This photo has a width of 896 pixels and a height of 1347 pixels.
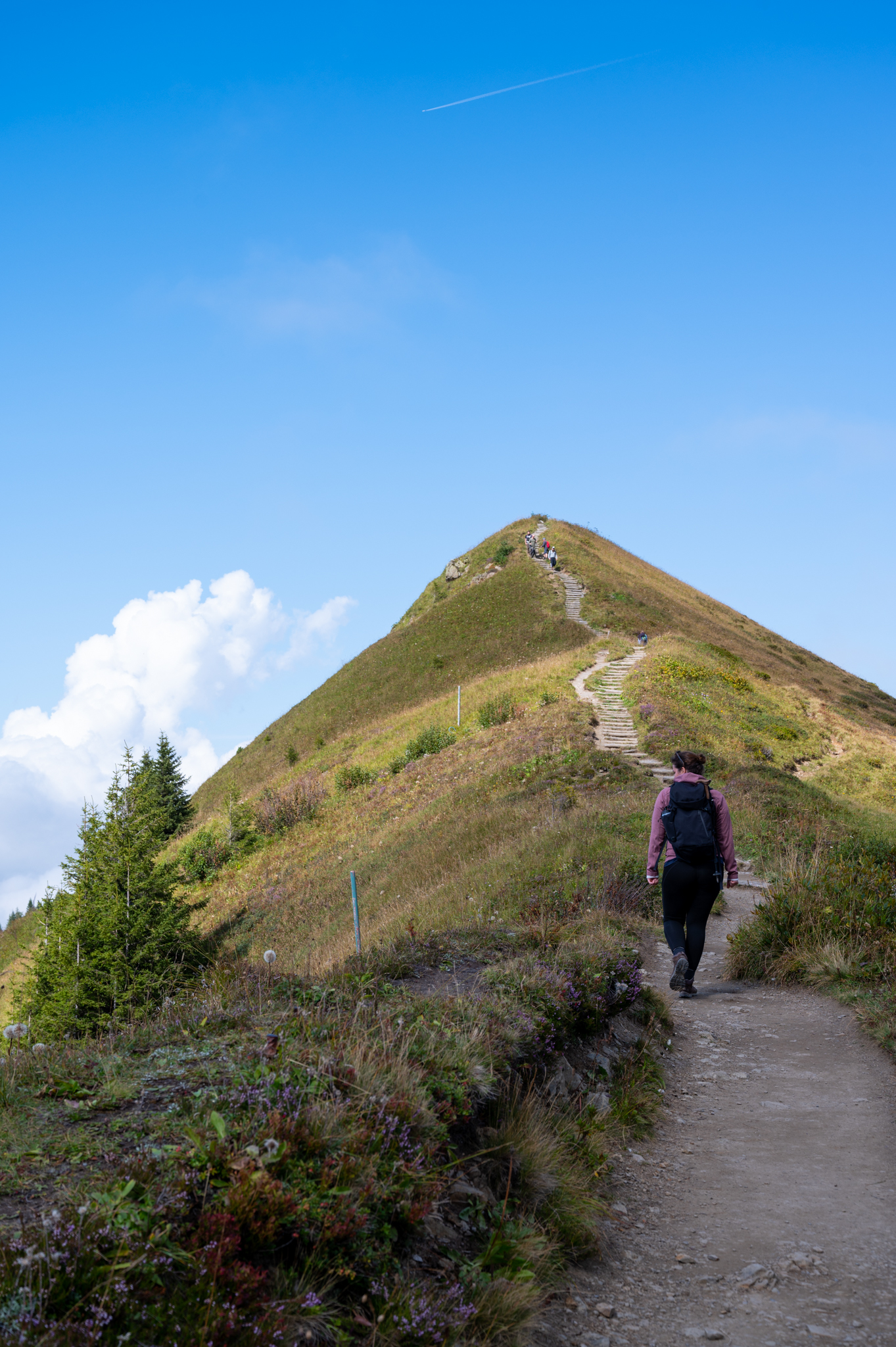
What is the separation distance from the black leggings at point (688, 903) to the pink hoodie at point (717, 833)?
0.14 meters

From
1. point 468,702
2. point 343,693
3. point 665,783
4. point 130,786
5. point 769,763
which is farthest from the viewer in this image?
point 343,693

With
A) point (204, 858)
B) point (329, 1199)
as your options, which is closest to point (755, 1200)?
point (329, 1199)

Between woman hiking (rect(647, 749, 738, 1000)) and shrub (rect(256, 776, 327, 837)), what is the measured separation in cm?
2476

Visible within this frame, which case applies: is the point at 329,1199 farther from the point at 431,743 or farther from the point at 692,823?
the point at 431,743

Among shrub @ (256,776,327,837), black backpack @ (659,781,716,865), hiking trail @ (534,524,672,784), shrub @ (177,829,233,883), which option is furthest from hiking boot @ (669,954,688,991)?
shrub @ (177,829,233,883)

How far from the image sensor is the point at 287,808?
3347 centimetres

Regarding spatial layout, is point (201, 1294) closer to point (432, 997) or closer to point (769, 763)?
point (432, 997)

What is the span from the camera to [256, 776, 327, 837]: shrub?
107 feet

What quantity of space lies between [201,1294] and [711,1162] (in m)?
3.55

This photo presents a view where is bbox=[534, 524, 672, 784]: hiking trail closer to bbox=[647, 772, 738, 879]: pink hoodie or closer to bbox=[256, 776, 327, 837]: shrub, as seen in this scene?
bbox=[647, 772, 738, 879]: pink hoodie

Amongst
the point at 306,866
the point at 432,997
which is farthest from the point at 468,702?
the point at 432,997

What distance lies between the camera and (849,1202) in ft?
14.4

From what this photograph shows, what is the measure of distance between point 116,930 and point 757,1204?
1717cm

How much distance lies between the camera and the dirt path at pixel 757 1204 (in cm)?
356
